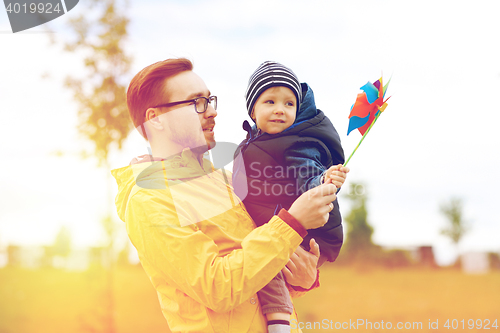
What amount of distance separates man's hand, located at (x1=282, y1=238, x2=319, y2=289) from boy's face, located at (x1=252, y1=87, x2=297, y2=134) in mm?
645

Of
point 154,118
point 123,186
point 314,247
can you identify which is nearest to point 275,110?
point 154,118

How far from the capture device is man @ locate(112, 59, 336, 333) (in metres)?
1.63

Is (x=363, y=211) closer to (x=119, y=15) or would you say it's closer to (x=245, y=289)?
(x=119, y=15)

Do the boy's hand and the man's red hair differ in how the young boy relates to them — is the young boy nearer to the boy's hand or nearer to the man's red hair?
the boy's hand

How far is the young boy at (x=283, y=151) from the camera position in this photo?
213 cm

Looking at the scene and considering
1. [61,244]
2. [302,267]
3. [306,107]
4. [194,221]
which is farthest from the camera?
[61,244]

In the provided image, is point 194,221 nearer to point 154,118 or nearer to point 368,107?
point 154,118

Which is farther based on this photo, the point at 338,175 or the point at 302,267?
the point at 302,267

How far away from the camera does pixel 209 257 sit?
164 cm

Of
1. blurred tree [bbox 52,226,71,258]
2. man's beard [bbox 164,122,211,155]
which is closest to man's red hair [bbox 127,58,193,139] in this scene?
man's beard [bbox 164,122,211,155]

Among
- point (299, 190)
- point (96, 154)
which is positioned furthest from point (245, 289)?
point (96, 154)

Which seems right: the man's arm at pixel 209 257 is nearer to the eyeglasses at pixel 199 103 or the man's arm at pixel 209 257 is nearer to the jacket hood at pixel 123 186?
the jacket hood at pixel 123 186

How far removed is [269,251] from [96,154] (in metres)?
5.02

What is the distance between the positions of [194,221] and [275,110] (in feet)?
2.59
